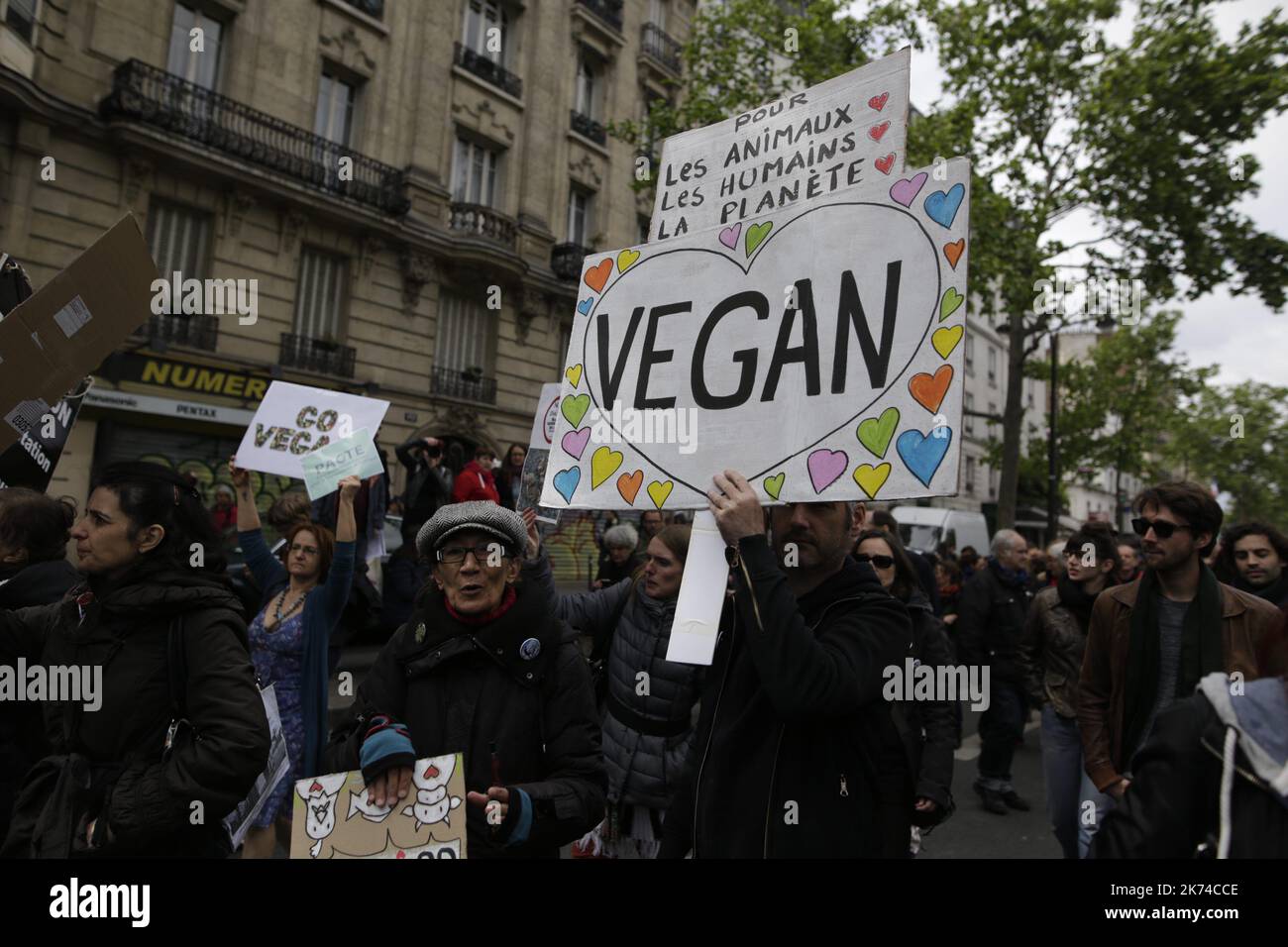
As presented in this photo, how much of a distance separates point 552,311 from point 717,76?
262 inches

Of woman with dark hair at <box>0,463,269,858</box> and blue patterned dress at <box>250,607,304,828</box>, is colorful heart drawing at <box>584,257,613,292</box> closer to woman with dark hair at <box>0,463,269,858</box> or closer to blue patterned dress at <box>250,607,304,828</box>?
woman with dark hair at <box>0,463,269,858</box>

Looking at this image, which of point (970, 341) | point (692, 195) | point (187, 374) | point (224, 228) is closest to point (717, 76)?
point (224, 228)

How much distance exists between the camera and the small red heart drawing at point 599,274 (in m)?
2.56

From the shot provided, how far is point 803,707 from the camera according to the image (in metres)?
1.81

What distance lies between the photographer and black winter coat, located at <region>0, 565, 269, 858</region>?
2041 mm

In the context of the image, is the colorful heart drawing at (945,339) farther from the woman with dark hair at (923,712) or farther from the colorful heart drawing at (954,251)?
the woman with dark hair at (923,712)

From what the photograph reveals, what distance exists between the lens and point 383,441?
15.9 meters

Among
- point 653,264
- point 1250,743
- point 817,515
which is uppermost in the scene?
point 653,264

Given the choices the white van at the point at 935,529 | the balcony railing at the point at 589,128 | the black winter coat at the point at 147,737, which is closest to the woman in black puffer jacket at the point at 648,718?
the black winter coat at the point at 147,737

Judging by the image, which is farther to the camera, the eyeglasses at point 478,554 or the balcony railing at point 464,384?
the balcony railing at point 464,384

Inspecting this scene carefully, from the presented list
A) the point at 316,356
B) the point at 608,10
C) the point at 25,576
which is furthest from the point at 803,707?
the point at 608,10

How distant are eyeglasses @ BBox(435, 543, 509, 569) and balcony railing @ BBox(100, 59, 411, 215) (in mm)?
13694

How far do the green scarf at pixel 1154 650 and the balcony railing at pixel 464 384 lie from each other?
15.8 meters
